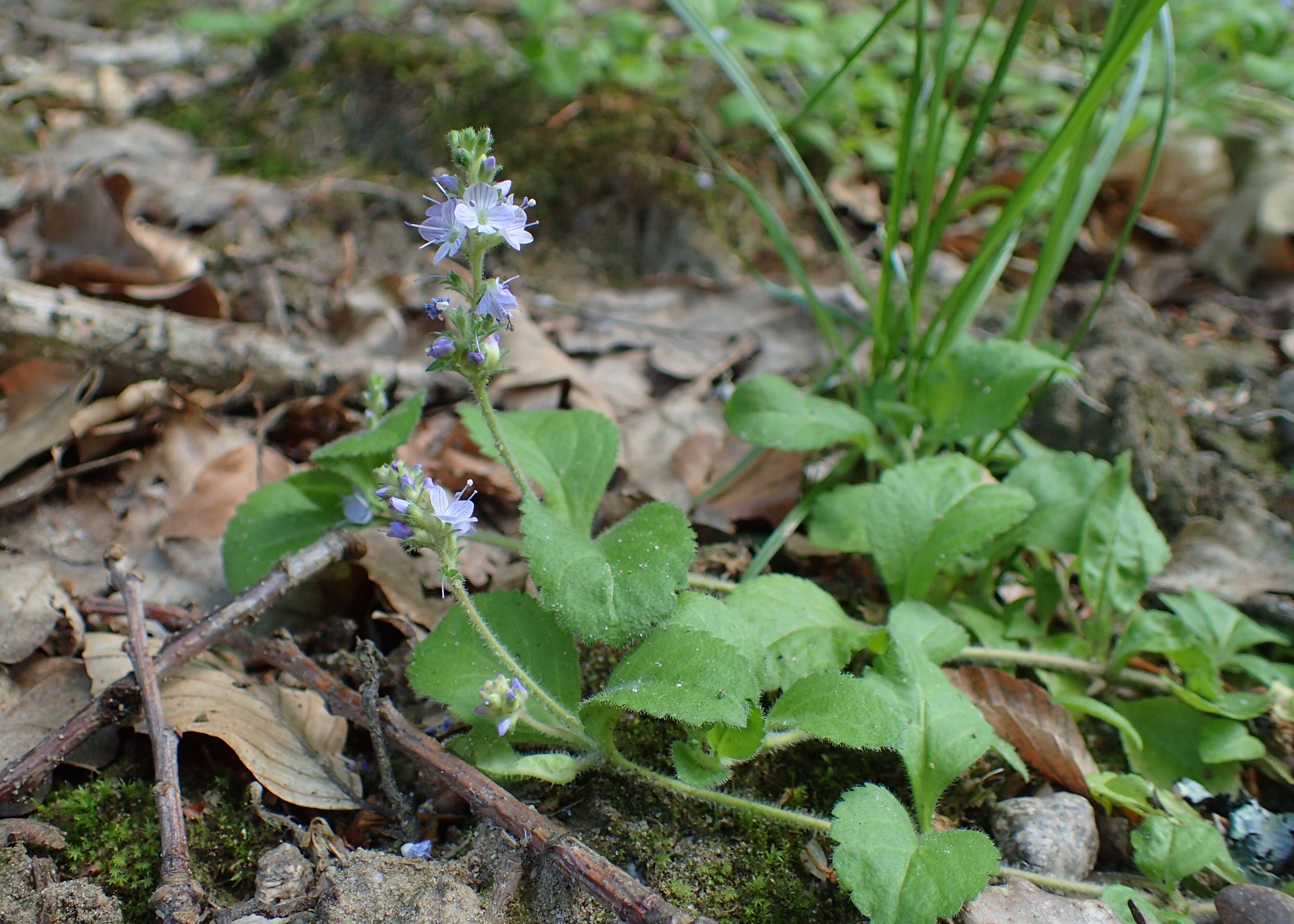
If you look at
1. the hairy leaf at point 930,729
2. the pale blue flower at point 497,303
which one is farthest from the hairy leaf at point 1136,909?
the pale blue flower at point 497,303

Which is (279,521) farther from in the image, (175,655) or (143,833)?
(143,833)

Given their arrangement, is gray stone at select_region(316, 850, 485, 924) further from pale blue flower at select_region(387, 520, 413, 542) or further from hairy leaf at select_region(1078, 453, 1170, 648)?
hairy leaf at select_region(1078, 453, 1170, 648)

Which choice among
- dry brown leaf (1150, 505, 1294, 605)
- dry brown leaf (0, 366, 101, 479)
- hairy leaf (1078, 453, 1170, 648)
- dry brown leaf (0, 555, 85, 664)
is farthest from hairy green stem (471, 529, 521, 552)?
dry brown leaf (1150, 505, 1294, 605)

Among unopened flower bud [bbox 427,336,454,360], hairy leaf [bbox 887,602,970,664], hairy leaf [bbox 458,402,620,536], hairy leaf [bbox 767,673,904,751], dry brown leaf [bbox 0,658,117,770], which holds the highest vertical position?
unopened flower bud [bbox 427,336,454,360]

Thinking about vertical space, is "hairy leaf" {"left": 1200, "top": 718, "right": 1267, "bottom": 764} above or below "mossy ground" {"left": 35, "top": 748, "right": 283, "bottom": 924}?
above

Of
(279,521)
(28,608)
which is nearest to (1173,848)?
(279,521)

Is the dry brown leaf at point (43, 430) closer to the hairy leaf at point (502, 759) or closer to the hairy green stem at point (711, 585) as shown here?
the hairy leaf at point (502, 759)
